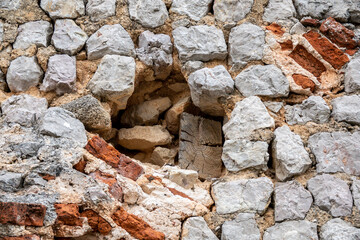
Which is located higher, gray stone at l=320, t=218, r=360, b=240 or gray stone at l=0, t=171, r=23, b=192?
gray stone at l=0, t=171, r=23, b=192

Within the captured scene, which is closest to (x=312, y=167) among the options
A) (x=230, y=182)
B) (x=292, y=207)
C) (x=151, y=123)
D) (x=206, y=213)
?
(x=292, y=207)

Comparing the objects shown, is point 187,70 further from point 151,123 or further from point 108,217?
point 108,217

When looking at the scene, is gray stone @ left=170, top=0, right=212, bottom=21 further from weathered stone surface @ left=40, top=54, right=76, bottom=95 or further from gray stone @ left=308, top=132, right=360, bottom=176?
gray stone @ left=308, top=132, right=360, bottom=176

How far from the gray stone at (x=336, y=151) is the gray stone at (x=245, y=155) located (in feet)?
0.87

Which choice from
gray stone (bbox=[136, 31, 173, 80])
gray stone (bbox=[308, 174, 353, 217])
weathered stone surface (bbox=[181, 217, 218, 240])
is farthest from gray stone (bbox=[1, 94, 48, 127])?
gray stone (bbox=[308, 174, 353, 217])

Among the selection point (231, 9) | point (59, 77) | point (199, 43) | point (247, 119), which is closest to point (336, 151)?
Result: point (247, 119)

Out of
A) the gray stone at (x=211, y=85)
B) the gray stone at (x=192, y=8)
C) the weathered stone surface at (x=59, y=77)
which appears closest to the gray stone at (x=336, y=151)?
the gray stone at (x=211, y=85)

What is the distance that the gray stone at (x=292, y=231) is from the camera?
2189 millimetres

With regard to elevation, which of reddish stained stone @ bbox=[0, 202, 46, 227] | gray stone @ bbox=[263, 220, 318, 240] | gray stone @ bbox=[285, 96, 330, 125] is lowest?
gray stone @ bbox=[263, 220, 318, 240]

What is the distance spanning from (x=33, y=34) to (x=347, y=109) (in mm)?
1859

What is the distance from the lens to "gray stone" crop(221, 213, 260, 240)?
7.29 feet

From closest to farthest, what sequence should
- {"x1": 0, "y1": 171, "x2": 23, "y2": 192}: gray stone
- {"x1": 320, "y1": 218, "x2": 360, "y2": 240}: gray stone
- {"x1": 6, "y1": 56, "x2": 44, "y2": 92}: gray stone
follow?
{"x1": 0, "y1": 171, "x2": 23, "y2": 192}: gray stone
{"x1": 320, "y1": 218, "x2": 360, "y2": 240}: gray stone
{"x1": 6, "y1": 56, "x2": 44, "y2": 92}: gray stone

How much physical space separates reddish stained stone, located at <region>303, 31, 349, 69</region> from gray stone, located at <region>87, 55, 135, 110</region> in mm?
1100

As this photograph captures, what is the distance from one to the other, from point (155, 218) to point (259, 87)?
3.15 feet
